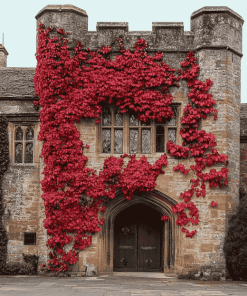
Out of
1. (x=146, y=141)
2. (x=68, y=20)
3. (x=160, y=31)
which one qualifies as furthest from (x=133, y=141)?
(x=68, y=20)

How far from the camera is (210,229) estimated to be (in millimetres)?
11453

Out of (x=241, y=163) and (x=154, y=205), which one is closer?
(x=154, y=205)

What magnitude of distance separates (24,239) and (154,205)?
13.5 ft

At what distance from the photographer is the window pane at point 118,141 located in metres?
12.1

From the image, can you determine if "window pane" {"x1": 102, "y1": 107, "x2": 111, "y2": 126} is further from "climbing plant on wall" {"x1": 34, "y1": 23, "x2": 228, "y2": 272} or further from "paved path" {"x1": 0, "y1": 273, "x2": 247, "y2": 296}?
"paved path" {"x1": 0, "y1": 273, "x2": 247, "y2": 296}

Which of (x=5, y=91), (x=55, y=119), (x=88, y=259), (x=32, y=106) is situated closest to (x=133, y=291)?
(x=88, y=259)

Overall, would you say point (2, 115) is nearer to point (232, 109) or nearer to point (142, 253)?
point (142, 253)

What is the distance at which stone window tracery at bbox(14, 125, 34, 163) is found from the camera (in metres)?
12.9

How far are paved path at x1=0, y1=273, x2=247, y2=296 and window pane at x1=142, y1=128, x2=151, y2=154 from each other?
360 cm

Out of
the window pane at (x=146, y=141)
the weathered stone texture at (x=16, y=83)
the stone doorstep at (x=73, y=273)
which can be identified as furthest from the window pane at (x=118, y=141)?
the stone doorstep at (x=73, y=273)

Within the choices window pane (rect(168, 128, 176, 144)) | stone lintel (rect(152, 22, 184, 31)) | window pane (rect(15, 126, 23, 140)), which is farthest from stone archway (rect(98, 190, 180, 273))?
stone lintel (rect(152, 22, 184, 31))

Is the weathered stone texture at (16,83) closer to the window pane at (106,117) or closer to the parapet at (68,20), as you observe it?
the parapet at (68,20)

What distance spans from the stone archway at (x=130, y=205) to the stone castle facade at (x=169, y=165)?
1.1 inches

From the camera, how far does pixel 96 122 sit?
11812mm
